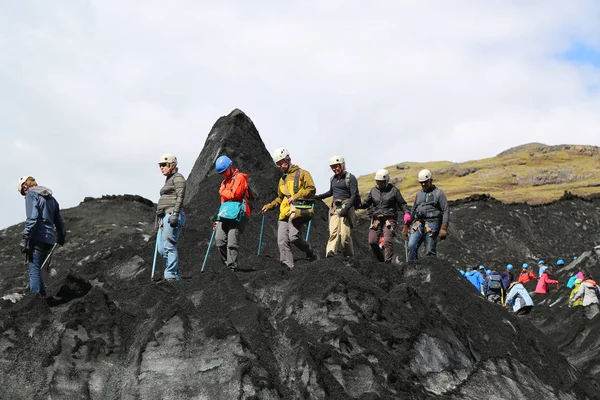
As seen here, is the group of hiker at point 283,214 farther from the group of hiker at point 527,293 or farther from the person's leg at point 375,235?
the group of hiker at point 527,293

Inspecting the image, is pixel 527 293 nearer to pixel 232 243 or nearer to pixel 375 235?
pixel 375 235

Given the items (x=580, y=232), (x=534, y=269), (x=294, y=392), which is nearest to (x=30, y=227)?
(x=294, y=392)

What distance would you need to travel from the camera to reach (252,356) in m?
10.7

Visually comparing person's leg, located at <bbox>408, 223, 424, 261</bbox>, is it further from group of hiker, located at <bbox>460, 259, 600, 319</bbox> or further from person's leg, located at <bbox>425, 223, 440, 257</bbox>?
group of hiker, located at <bbox>460, 259, 600, 319</bbox>

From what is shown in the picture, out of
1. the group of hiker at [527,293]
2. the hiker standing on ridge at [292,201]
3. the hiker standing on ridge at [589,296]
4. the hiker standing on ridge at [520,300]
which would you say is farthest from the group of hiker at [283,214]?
A: the hiker standing on ridge at [520,300]

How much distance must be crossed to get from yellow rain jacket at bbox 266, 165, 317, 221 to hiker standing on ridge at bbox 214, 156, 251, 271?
0.63m

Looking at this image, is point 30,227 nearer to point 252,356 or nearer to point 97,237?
point 252,356

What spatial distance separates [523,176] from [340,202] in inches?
3265

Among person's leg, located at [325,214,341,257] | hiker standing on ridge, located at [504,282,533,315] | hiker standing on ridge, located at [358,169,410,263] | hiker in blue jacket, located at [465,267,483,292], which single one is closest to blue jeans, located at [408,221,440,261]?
hiker standing on ridge, located at [358,169,410,263]

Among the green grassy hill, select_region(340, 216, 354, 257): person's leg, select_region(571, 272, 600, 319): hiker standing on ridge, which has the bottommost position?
select_region(571, 272, 600, 319): hiker standing on ridge

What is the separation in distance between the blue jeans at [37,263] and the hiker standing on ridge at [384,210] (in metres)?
5.95

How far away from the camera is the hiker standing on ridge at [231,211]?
13711 mm

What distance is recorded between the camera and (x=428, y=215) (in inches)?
616

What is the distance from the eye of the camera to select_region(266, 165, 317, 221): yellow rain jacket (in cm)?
1395
